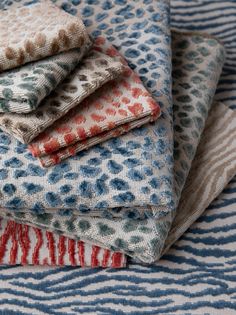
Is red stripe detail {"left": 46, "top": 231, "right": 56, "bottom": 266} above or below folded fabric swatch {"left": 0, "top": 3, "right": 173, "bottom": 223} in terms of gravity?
below

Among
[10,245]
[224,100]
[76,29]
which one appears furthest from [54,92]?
[224,100]

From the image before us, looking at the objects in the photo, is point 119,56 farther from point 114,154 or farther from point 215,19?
point 215,19

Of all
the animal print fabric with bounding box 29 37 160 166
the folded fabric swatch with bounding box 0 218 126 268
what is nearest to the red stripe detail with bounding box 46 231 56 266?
the folded fabric swatch with bounding box 0 218 126 268

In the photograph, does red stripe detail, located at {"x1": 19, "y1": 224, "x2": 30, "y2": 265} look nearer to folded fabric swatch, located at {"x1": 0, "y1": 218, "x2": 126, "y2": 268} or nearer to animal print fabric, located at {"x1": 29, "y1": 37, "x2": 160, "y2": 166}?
folded fabric swatch, located at {"x1": 0, "y1": 218, "x2": 126, "y2": 268}

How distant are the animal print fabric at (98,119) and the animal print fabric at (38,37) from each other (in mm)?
85

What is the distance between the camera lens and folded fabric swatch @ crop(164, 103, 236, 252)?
992 millimetres

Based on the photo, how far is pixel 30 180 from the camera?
2.97ft

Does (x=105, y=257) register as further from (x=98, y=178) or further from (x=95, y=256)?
(x=98, y=178)

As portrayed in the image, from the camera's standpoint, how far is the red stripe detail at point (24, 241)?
0.95 m

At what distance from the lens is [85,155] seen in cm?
94

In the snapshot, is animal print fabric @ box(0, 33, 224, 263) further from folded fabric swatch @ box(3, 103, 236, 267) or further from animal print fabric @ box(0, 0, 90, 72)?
animal print fabric @ box(0, 0, 90, 72)

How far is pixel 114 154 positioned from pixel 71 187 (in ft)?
0.27

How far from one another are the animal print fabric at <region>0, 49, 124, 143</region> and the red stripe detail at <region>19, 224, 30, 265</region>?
0.14 meters

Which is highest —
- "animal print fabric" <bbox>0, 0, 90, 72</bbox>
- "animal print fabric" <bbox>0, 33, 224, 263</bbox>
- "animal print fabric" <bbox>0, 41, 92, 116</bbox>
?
"animal print fabric" <bbox>0, 0, 90, 72</bbox>
